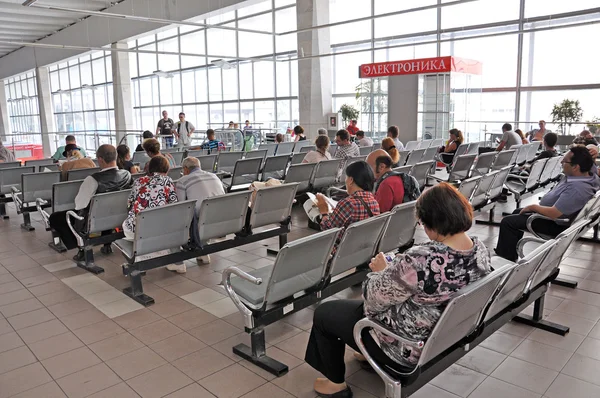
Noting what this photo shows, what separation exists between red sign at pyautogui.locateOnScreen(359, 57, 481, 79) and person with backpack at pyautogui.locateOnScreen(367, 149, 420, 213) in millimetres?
8371

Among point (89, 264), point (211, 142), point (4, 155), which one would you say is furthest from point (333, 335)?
point (4, 155)

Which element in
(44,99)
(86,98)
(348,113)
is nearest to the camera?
(348,113)

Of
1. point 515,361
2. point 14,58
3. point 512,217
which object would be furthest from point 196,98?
point 515,361

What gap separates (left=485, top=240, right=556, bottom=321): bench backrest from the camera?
2.40 meters

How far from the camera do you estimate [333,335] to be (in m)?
2.43

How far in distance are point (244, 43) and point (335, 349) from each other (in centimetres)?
1777

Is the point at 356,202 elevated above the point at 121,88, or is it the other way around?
the point at 121,88

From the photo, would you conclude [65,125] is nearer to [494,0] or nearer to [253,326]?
[494,0]

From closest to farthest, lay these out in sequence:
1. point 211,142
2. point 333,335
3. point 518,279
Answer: point 333,335, point 518,279, point 211,142

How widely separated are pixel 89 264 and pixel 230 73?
15.7 m

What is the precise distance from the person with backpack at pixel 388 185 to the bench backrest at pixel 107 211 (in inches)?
89.2

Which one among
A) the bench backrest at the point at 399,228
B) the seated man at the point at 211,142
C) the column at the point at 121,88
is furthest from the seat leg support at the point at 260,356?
the column at the point at 121,88

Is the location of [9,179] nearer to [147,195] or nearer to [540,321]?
[147,195]

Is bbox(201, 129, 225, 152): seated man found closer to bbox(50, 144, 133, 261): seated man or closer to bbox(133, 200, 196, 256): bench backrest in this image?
bbox(50, 144, 133, 261): seated man
